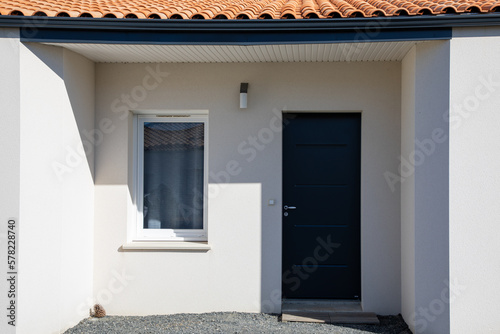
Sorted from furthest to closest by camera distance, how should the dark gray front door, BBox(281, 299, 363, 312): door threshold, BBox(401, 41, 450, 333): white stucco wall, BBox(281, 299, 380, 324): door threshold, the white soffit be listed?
the dark gray front door < BBox(281, 299, 363, 312): door threshold < BBox(281, 299, 380, 324): door threshold < the white soffit < BBox(401, 41, 450, 333): white stucco wall

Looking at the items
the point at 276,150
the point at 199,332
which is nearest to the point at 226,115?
the point at 276,150

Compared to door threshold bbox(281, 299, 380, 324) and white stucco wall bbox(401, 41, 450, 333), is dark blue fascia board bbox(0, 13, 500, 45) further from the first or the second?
door threshold bbox(281, 299, 380, 324)

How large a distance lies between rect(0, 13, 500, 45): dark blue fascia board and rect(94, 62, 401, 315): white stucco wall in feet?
3.78

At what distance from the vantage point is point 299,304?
661cm

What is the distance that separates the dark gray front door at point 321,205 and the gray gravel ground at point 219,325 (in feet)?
2.07

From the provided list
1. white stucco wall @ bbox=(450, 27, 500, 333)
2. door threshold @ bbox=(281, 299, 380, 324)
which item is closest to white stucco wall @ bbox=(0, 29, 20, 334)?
door threshold @ bbox=(281, 299, 380, 324)

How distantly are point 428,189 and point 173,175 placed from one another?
11.0 ft

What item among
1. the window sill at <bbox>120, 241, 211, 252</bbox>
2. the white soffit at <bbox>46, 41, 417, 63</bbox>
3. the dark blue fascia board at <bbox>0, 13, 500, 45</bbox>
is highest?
the dark blue fascia board at <bbox>0, 13, 500, 45</bbox>

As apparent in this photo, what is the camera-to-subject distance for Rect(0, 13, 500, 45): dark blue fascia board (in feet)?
17.2

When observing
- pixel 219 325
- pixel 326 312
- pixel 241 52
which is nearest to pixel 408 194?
pixel 326 312

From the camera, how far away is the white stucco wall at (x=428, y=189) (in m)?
5.34

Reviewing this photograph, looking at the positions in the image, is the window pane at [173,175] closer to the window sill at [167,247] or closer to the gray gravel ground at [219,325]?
the window sill at [167,247]

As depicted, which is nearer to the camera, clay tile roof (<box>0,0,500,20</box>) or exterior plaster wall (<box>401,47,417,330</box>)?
clay tile roof (<box>0,0,500,20</box>)

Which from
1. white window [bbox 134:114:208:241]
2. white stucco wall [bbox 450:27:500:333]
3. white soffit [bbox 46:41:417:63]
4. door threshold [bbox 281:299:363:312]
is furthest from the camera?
white window [bbox 134:114:208:241]
